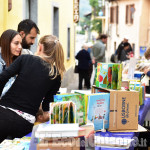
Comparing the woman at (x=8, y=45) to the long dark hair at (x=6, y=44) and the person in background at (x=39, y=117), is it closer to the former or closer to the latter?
the long dark hair at (x=6, y=44)

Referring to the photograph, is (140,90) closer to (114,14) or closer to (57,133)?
(57,133)

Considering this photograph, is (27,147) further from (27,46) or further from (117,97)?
(27,46)

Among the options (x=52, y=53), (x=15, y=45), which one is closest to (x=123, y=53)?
(x=15, y=45)

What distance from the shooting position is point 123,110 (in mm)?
3762

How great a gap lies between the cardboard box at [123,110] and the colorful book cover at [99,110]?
44 millimetres

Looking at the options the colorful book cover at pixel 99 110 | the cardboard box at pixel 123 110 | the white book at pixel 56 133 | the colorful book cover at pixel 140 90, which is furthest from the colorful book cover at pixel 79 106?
the colorful book cover at pixel 140 90

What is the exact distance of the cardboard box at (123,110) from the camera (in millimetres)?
3730

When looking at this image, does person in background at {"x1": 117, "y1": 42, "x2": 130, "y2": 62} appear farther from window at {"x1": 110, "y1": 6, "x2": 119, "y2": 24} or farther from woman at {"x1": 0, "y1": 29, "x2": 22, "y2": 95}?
window at {"x1": 110, "y1": 6, "x2": 119, "y2": 24}

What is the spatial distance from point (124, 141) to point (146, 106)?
2010 mm

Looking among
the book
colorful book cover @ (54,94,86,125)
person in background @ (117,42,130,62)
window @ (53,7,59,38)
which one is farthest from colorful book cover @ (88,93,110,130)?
window @ (53,7,59,38)

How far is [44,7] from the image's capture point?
33.2ft

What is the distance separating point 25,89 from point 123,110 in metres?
1.09

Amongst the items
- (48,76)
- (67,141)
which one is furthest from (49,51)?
(67,141)

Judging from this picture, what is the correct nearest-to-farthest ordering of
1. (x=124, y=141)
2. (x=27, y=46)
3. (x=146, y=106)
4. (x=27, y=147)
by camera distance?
(x=27, y=147) < (x=124, y=141) < (x=27, y=46) < (x=146, y=106)
